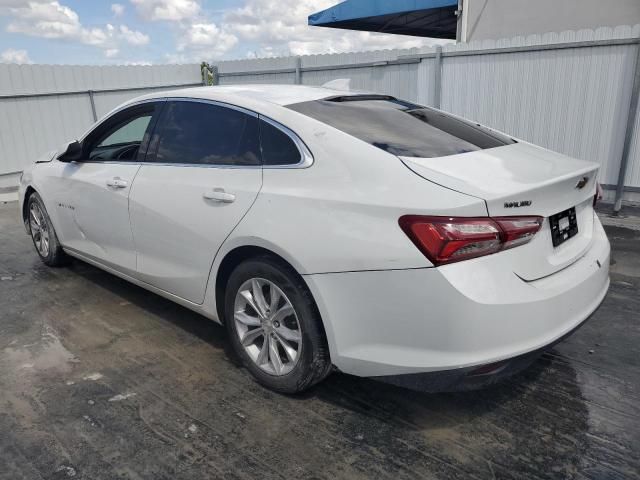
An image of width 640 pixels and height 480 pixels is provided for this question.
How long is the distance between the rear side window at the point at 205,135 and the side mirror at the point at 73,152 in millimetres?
1002

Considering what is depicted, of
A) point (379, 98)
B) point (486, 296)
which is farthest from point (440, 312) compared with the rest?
point (379, 98)

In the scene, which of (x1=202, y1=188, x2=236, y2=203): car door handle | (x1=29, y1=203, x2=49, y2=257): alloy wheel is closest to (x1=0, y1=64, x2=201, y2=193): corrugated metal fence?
(x1=29, y1=203, x2=49, y2=257): alloy wheel

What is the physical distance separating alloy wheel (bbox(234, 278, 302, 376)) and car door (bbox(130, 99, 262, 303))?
33 centimetres

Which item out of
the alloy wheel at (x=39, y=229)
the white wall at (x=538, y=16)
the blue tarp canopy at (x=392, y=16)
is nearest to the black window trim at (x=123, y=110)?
the alloy wheel at (x=39, y=229)

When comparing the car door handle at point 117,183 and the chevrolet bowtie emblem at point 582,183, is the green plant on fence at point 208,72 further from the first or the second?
the chevrolet bowtie emblem at point 582,183

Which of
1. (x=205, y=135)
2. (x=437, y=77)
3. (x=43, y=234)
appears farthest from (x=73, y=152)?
(x=437, y=77)

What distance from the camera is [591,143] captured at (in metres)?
7.18

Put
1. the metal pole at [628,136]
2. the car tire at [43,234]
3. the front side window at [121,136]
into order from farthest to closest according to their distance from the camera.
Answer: the metal pole at [628,136] → the car tire at [43,234] → the front side window at [121,136]

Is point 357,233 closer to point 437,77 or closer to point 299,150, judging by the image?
point 299,150

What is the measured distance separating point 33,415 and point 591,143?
7163mm

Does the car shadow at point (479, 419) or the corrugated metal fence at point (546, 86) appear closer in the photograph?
the car shadow at point (479, 419)

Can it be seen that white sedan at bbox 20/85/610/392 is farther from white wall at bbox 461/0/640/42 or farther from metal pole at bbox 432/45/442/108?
white wall at bbox 461/0/640/42

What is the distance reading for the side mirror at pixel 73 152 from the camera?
421 centimetres

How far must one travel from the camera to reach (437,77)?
8461mm
